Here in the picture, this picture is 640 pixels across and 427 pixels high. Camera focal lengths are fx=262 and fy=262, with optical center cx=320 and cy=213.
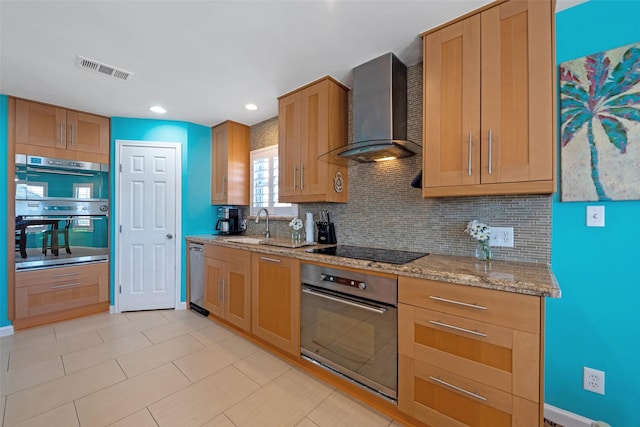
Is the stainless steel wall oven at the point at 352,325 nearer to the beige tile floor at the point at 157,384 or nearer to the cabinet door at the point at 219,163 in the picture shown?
the beige tile floor at the point at 157,384

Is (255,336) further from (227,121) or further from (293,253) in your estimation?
(227,121)

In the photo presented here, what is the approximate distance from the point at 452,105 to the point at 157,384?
2.70m

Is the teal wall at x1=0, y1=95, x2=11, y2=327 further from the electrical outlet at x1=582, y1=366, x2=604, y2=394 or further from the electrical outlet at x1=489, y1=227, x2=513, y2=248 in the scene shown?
the electrical outlet at x1=582, y1=366, x2=604, y2=394

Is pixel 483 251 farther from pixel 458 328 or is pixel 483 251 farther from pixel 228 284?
pixel 228 284

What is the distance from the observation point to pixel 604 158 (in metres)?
1.38

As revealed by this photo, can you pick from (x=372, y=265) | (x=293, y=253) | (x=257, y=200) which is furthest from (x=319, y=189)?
(x=257, y=200)

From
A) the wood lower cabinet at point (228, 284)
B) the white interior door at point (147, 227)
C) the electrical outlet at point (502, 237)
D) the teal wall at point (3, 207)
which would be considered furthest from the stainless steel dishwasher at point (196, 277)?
the electrical outlet at point (502, 237)

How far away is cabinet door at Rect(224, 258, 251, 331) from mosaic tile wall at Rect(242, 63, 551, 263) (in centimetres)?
89

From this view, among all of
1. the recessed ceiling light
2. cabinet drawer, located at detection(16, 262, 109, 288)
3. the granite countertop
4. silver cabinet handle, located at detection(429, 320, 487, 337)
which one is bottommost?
cabinet drawer, located at detection(16, 262, 109, 288)

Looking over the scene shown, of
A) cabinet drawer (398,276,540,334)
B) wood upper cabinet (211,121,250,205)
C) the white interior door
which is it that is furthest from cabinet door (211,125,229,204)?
cabinet drawer (398,276,540,334)

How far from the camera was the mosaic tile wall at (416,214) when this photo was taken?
1.58 metres

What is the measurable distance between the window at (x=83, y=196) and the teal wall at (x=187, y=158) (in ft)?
0.71

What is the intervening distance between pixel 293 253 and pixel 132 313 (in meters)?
2.53

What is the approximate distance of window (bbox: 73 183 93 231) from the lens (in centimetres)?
299
